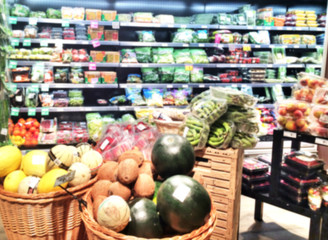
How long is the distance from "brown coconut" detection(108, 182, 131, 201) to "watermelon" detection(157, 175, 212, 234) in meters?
0.18

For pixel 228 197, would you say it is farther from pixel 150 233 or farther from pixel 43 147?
pixel 43 147

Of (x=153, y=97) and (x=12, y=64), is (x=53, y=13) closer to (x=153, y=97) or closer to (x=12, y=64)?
(x=12, y=64)

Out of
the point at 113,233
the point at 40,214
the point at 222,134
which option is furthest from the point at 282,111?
the point at 40,214

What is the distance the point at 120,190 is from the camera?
4.30 ft

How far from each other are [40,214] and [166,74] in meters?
3.30

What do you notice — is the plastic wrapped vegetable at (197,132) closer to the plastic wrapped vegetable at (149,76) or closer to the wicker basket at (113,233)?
the wicker basket at (113,233)

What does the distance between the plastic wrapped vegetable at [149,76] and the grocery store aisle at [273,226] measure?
229 centimetres

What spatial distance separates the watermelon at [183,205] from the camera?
3.73 feet

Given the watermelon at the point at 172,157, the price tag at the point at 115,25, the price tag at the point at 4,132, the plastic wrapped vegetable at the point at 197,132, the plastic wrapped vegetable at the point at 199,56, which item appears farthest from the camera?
the plastic wrapped vegetable at the point at 199,56

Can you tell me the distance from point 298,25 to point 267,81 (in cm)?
107

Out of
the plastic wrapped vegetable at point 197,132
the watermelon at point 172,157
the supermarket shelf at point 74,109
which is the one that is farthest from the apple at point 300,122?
the supermarket shelf at point 74,109

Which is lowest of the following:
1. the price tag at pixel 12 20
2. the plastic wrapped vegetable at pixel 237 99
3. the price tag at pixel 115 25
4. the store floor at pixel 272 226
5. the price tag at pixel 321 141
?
the store floor at pixel 272 226

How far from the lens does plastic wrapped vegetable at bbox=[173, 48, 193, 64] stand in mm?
4441

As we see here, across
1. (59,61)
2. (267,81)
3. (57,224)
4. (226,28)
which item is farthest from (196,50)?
(57,224)
